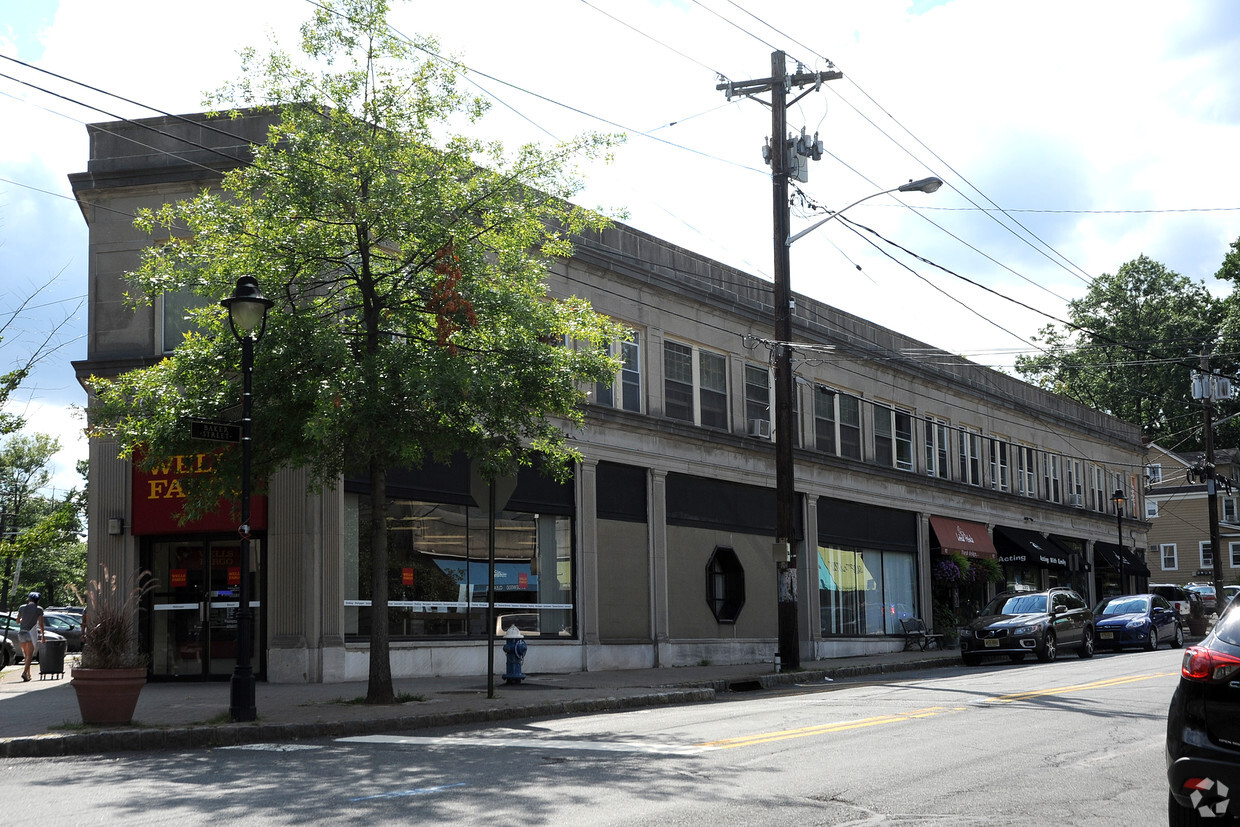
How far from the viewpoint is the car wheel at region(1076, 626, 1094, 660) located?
91.2 ft

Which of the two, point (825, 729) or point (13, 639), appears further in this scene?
point (13, 639)

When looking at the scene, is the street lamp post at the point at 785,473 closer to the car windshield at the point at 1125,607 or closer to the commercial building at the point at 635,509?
the commercial building at the point at 635,509

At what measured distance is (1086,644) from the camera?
2789 centimetres

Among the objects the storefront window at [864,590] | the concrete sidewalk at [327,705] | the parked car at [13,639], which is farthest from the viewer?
the storefront window at [864,590]

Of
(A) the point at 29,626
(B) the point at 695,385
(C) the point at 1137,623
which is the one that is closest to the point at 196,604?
(A) the point at 29,626

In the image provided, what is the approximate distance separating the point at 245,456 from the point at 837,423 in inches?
849

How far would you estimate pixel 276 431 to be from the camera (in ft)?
51.0

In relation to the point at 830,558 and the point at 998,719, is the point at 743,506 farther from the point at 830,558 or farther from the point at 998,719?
the point at 998,719

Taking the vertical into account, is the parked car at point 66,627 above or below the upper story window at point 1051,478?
below

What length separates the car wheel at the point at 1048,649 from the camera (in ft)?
85.8

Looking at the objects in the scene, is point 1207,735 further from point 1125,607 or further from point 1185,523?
point 1185,523

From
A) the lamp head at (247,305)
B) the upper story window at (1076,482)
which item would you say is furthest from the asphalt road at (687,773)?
the upper story window at (1076,482)

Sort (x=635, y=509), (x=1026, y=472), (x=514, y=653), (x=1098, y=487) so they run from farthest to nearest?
(x=1098, y=487) < (x=1026, y=472) < (x=635, y=509) < (x=514, y=653)

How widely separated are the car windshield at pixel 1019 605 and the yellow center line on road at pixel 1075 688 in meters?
6.76
